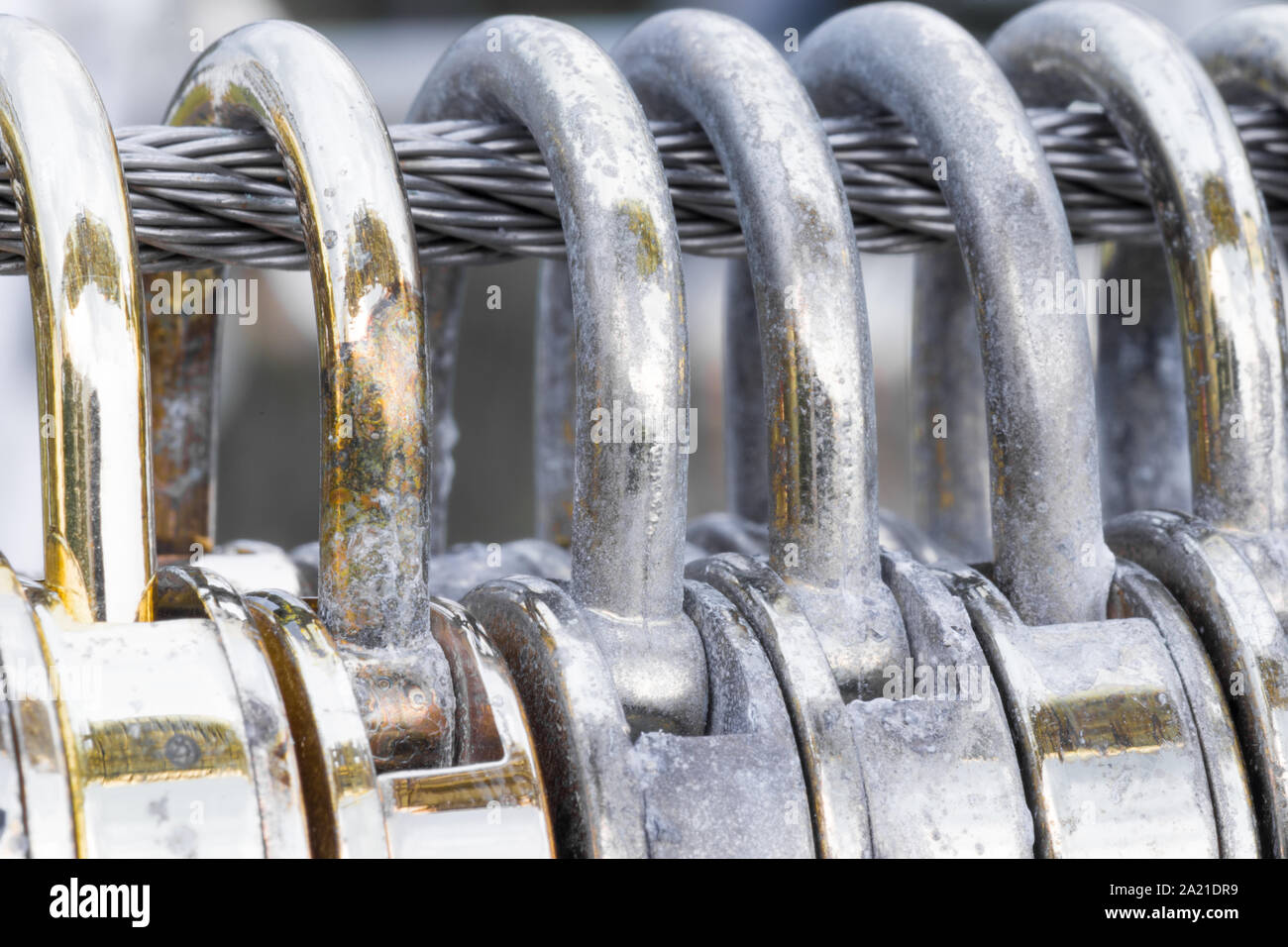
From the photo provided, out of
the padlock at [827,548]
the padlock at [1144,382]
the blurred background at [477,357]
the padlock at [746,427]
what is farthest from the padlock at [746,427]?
the blurred background at [477,357]

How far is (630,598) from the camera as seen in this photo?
1.61 ft

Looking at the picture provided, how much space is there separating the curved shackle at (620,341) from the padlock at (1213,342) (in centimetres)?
23

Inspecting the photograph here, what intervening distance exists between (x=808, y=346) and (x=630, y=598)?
0.41 ft

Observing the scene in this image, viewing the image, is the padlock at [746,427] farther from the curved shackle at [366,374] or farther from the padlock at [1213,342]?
the curved shackle at [366,374]

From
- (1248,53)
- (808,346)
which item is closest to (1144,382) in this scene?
(1248,53)

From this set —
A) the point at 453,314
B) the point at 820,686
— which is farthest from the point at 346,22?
the point at 820,686

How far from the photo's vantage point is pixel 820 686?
461 millimetres

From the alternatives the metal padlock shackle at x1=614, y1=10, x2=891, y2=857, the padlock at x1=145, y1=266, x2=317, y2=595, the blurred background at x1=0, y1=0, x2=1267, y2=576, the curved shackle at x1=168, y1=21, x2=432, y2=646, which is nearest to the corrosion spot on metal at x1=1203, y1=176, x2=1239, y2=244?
the metal padlock shackle at x1=614, y1=10, x2=891, y2=857

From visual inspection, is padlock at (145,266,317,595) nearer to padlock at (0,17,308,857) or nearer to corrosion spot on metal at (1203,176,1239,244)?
padlock at (0,17,308,857)

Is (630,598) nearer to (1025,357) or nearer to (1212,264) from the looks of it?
(1025,357)

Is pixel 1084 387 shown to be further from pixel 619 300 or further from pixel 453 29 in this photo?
pixel 453 29

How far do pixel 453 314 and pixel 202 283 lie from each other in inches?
5.4

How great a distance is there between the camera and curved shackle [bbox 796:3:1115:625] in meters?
0.53

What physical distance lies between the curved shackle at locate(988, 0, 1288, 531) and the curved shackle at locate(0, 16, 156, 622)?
1.47 feet
